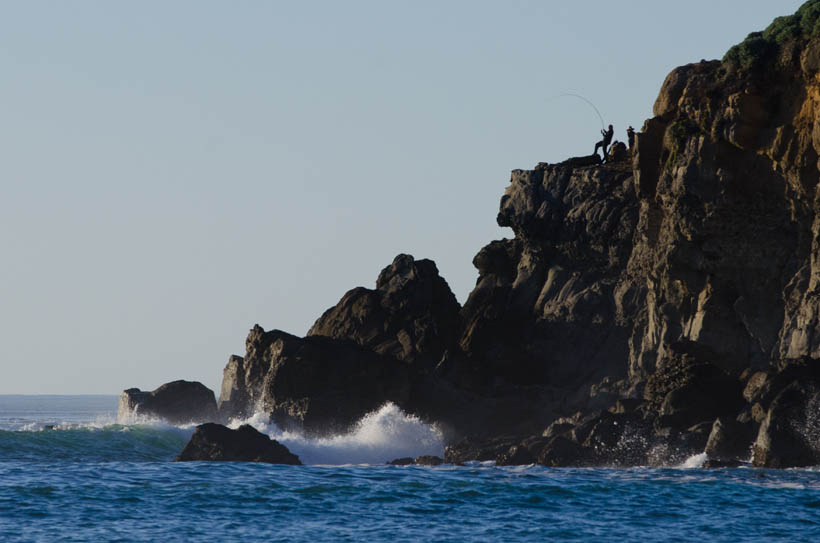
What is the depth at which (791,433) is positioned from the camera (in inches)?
1810

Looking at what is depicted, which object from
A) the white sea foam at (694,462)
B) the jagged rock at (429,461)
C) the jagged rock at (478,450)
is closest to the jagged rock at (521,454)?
the jagged rock at (478,450)

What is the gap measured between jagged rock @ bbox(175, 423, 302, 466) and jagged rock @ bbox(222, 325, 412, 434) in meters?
10.5

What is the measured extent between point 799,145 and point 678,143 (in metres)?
5.79

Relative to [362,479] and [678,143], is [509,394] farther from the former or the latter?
[362,479]

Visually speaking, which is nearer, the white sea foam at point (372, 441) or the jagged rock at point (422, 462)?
the jagged rock at point (422, 462)

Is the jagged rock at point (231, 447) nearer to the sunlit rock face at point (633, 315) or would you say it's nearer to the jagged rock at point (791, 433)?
the sunlit rock face at point (633, 315)

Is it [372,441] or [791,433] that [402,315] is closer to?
[372,441]

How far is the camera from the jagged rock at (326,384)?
6544 centimetres

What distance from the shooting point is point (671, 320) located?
5938cm

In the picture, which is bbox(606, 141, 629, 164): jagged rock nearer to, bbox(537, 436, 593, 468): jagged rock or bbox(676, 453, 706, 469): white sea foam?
bbox(537, 436, 593, 468): jagged rock

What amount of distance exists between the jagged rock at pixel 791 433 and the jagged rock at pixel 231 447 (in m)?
19.2

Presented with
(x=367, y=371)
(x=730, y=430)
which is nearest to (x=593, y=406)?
(x=367, y=371)

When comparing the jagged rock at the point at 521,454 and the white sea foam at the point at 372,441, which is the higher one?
the white sea foam at the point at 372,441

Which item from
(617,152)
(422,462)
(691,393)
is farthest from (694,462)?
(617,152)
